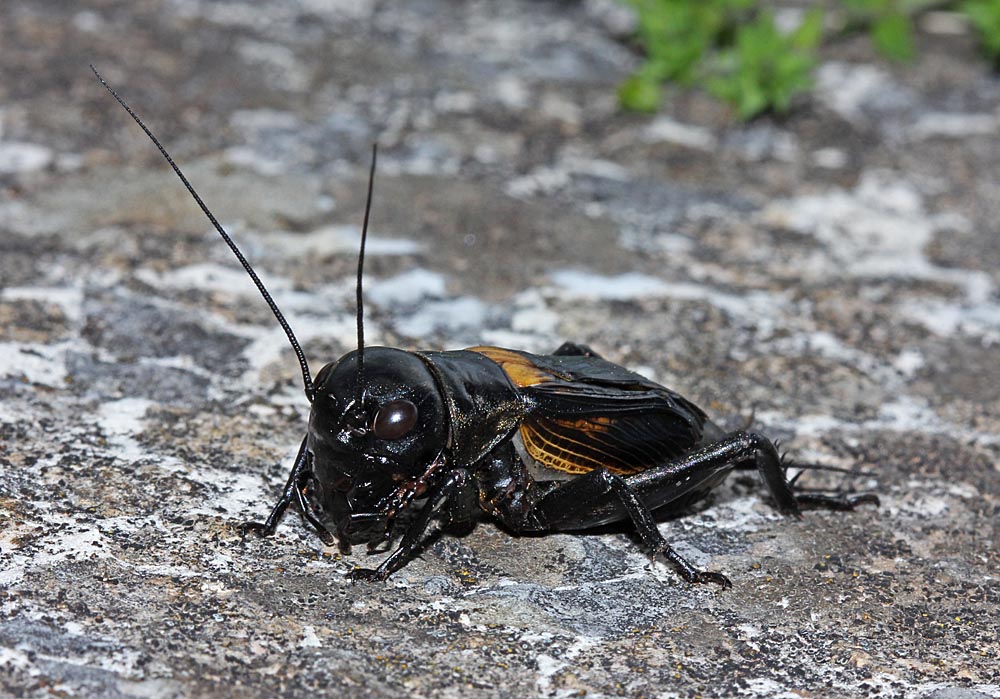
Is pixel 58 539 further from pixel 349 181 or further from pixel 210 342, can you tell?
pixel 349 181

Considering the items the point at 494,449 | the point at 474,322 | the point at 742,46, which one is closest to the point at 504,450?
the point at 494,449

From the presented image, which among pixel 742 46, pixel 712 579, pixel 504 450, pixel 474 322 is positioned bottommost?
pixel 712 579

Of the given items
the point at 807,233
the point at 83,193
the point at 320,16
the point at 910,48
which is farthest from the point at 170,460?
the point at 910,48

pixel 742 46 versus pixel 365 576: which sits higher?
pixel 742 46

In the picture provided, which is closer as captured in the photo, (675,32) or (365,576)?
(365,576)

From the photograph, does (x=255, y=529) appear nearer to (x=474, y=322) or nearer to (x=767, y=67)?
(x=474, y=322)
